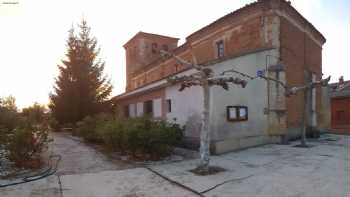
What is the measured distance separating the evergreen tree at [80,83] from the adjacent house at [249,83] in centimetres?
472

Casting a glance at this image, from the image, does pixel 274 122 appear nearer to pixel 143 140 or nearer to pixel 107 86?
pixel 143 140

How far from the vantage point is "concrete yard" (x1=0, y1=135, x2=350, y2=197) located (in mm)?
5465

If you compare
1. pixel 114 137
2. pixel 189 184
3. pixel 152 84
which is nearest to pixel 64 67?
pixel 152 84

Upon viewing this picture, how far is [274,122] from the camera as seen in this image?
1313cm

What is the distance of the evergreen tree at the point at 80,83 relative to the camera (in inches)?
859

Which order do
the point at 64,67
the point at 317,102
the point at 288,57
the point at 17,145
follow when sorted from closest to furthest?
the point at 17,145, the point at 288,57, the point at 317,102, the point at 64,67

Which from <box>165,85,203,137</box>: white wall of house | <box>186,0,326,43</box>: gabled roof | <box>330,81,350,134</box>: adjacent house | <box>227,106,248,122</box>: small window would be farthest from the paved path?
<box>330,81,350,134</box>: adjacent house

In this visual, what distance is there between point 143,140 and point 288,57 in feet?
34.2

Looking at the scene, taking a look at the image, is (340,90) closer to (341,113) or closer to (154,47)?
(341,113)

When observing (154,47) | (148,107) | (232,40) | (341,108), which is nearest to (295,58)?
(232,40)

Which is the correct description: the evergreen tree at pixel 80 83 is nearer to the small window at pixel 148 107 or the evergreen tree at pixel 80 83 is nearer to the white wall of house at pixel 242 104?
the small window at pixel 148 107

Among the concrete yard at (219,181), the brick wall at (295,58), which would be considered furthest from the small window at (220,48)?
the concrete yard at (219,181)

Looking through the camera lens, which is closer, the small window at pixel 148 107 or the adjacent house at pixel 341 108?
the small window at pixel 148 107

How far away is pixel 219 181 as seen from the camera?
20.6ft
